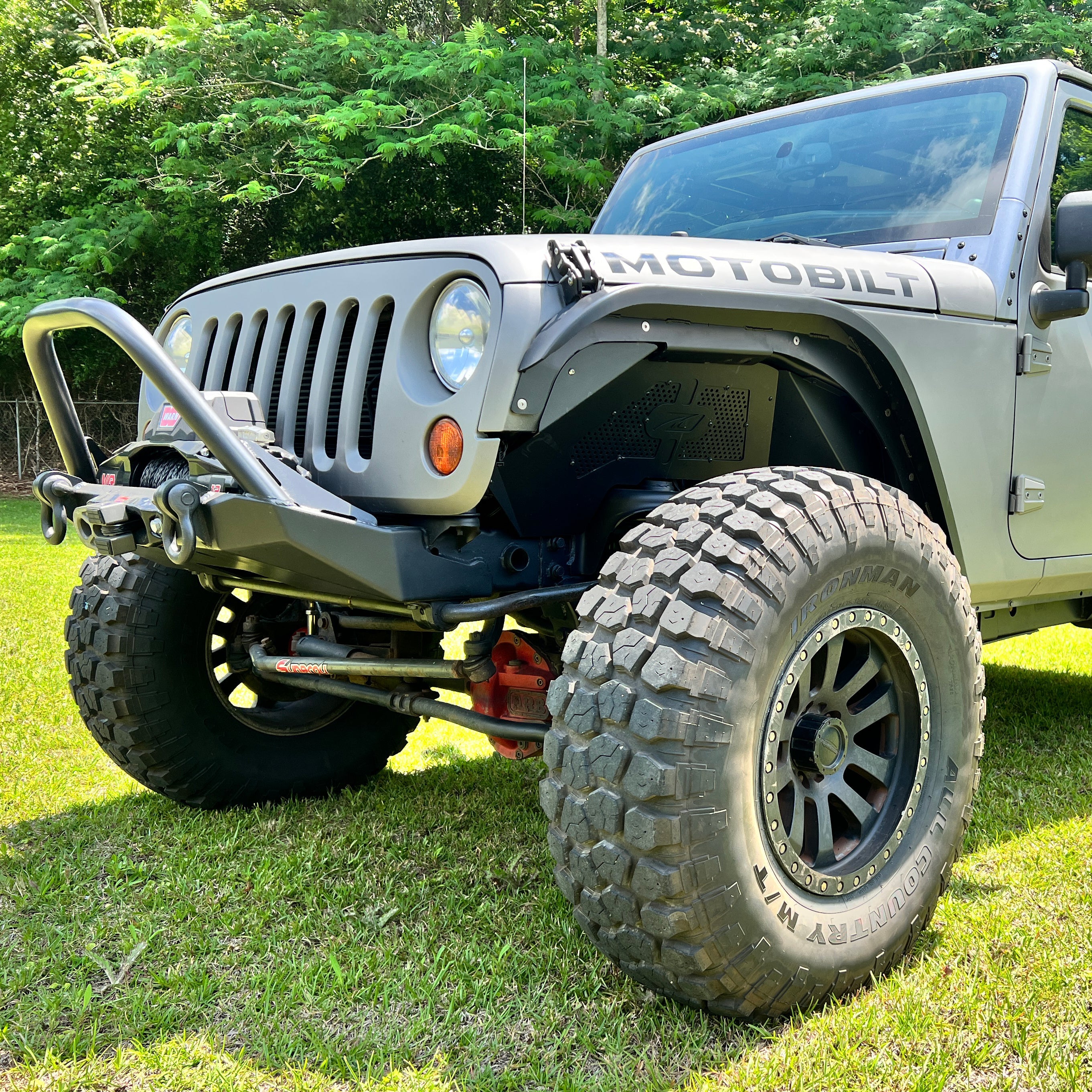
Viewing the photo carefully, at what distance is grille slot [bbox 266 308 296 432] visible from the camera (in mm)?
2668

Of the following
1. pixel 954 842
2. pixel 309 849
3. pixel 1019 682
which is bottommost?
pixel 1019 682

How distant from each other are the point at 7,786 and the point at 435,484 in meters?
2.42

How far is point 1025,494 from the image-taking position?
3.06 meters

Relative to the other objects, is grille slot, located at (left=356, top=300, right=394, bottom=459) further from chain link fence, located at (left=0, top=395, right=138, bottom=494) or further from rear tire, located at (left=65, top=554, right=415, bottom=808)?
chain link fence, located at (left=0, top=395, right=138, bottom=494)

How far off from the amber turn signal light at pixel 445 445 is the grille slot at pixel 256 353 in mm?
704

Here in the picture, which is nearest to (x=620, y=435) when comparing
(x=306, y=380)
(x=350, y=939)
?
(x=306, y=380)

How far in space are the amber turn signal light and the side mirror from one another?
1.77 metres

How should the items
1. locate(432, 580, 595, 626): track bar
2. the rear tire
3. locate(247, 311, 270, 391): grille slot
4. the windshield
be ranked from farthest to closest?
1. the rear tire
2. the windshield
3. locate(247, 311, 270, 391): grille slot
4. locate(432, 580, 595, 626): track bar

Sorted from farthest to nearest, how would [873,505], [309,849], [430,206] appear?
1. [430,206]
2. [309,849]
3. [873,505]

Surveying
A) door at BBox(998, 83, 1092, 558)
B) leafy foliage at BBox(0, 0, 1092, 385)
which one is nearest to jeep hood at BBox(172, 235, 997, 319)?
door at BBox(998, 83, 1092, 558)

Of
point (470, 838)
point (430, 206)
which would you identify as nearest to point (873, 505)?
point (470, 838)

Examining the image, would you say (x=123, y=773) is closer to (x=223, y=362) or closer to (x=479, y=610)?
(x=223, y=362)

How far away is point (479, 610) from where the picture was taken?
2334mm

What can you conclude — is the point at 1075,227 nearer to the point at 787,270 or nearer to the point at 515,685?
the point at 787,270
